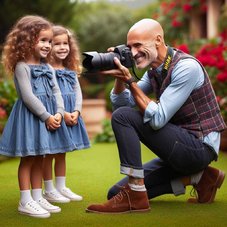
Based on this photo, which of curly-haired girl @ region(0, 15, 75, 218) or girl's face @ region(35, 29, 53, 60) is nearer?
curly-haired girl @ region(0, 15, 75, 218)

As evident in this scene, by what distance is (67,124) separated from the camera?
14.5ft

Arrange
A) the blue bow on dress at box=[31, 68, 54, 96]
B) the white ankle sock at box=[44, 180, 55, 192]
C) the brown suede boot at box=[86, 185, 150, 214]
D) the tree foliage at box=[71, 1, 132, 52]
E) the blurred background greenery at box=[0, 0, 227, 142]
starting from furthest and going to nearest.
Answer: the tree foliage at box=[71, 1, 132, 52]
the blurred background greenery at box=[0, 0, 227, 142]
the white ankle sock at box=[44, 180, 55, 192]
the blue bow on dress at box=[31, 68, 54, 96]
the brown suede boot at box=[86, 185, 150, 214]

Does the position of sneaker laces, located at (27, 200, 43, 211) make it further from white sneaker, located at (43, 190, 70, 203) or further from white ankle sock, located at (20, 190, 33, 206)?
white sneaker, located at (43, 190, 70, 203)

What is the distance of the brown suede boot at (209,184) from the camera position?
4.23 metres

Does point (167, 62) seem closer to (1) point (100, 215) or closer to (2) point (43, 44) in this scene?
(2) point (43, 44)

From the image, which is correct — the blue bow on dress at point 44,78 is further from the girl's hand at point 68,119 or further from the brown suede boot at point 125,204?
the brown suede boot at point 125,204

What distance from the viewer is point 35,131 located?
13.2 ft

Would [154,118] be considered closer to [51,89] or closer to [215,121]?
[215,121]

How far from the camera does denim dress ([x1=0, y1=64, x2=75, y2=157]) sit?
396cm

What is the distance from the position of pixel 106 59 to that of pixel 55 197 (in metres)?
1.15

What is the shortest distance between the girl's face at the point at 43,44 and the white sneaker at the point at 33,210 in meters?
0.94

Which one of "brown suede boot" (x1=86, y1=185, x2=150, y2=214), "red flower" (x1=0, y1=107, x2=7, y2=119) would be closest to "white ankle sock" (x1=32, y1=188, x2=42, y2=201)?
"brown suede boot" (x1=86, y1=185, x2=150, y2=214)

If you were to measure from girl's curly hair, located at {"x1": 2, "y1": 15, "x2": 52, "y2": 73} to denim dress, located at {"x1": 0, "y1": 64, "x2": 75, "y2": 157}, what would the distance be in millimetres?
108

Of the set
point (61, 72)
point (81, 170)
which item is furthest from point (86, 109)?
point (61, 72)
